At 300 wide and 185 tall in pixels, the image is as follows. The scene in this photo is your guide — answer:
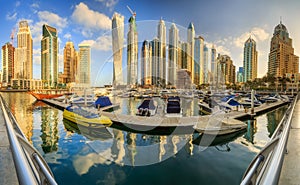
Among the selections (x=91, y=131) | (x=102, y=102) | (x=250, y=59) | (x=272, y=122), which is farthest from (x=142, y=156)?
(x=250, y=59)

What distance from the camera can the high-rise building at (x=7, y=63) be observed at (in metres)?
66.4

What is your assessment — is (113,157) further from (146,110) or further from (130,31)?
(146,110)

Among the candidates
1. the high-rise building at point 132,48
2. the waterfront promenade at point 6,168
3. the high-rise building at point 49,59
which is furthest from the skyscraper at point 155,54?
the high-rise building at point 49,59

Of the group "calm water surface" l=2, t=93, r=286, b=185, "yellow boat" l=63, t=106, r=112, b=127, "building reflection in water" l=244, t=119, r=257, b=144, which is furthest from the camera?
"yellow boat" l=63, t=106, r=112, b=127

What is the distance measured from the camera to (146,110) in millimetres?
10836

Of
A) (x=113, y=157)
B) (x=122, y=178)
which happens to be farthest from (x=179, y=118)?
(x=122, y=178)

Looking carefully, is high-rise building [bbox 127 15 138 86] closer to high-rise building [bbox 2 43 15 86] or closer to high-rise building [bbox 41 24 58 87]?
high-rise building [bbox 41 24 58 87]

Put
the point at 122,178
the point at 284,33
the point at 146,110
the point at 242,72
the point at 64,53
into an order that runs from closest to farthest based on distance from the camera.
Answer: the point at 122,178, the point at 146,110, the point at 64,53, the point at 284,33, the point at 242,72

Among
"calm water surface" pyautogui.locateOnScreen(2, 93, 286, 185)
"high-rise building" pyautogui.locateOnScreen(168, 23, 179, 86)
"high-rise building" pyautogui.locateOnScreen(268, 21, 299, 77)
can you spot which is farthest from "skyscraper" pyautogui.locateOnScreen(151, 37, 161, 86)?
"high-rise building" pyautogui.locateOnScreen(268, 21, 299, 77)

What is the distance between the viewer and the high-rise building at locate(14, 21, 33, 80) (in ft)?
216

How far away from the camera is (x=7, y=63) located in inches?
2697

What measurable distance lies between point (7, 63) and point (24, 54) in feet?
22.7

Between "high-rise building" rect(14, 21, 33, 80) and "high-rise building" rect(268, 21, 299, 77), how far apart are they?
307 feet

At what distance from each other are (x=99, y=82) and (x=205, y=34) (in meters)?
8.70
